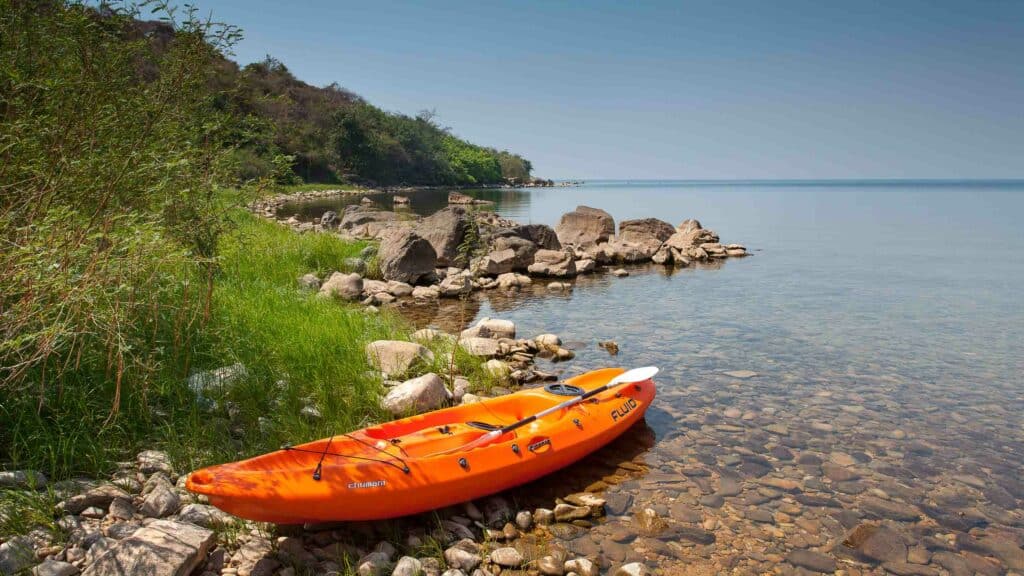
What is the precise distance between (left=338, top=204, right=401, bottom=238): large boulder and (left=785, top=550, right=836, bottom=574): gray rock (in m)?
17.6

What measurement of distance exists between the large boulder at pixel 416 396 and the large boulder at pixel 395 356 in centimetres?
67

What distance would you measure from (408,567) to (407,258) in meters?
11.0

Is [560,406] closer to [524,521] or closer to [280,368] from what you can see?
[524,521]

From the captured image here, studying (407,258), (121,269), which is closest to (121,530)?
(121,269)

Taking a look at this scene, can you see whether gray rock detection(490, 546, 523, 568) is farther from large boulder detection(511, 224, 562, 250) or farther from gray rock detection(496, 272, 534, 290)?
large boulder detection(511, 224, 562, 250)

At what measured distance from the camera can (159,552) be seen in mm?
3471

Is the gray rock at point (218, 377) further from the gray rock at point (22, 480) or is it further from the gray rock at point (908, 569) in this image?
the gray rock at point (908, 569)

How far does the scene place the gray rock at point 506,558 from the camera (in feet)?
14.0

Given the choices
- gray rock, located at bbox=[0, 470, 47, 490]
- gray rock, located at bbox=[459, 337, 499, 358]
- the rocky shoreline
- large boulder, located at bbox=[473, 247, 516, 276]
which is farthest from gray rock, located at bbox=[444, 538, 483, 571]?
large boulder, located at bbox=[473, 247, 516, 276]

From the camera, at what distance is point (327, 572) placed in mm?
3969

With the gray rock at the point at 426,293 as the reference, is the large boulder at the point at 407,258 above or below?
above

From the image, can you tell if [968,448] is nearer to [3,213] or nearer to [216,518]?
[216,518]

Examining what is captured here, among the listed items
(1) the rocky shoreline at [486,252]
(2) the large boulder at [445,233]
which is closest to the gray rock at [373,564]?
(1) the rocky shoreline at [486,252]

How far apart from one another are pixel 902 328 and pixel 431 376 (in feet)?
32.2
